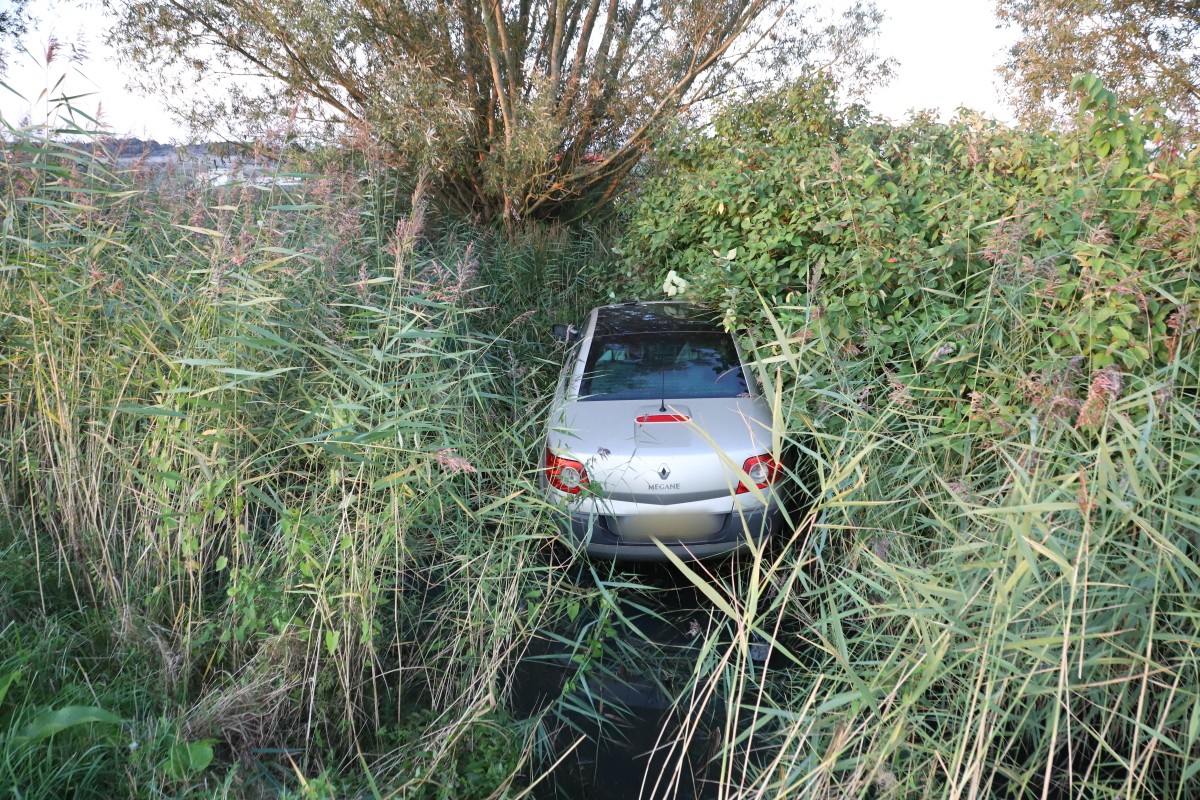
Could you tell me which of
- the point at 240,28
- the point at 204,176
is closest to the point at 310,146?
the point at 240,28

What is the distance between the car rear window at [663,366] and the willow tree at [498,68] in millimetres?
4173

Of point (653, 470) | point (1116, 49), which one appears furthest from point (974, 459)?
point (1116, 49)

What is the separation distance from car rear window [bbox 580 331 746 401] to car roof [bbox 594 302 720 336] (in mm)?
81

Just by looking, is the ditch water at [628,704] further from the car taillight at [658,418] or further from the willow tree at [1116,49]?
the willow tree at [1116,49]

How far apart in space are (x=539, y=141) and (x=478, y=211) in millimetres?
2336

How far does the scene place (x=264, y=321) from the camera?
11.0 ft

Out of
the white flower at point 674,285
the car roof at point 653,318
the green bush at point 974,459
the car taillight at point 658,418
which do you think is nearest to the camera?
the green bush at point 974,459

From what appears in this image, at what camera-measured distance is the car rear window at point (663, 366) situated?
4.52m

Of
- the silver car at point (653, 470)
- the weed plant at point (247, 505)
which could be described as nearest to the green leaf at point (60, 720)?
the weed plant at point (247, 505)

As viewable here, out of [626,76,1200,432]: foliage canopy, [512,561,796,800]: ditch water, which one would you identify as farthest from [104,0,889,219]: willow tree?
[512,561,796,800]: ditch water

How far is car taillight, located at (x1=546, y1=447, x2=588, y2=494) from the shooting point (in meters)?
3.74

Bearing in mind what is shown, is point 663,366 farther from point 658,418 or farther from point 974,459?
point 974,459

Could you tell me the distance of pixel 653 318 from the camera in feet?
17.7

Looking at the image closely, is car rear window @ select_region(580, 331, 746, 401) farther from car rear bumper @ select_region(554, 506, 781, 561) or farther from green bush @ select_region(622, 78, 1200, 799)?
car rear bumper @ select_region(554, 506, 781, 561)
